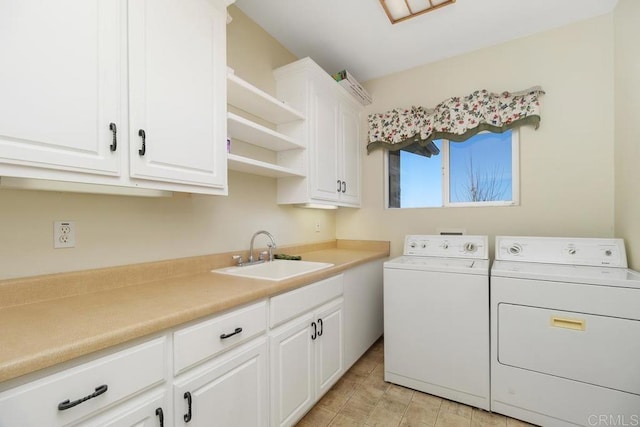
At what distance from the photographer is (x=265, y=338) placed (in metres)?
1.37

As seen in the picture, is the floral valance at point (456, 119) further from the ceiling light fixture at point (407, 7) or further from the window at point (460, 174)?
the ceiling light fixture at point (407, 7)

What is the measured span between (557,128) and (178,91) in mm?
2698

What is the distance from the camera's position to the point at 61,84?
939 mm

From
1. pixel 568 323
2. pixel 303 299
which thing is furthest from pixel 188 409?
pixel 568 323

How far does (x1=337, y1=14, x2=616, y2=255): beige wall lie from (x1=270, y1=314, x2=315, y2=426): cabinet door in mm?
1692

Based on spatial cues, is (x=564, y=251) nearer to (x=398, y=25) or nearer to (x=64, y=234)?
(x=398, y=25)

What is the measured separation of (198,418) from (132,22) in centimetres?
154

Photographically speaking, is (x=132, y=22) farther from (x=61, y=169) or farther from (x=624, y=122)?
(x=624, y=122)

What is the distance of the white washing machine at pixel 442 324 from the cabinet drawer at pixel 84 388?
1592 millimetres

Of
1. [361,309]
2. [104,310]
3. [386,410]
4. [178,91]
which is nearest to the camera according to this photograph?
[104,310]

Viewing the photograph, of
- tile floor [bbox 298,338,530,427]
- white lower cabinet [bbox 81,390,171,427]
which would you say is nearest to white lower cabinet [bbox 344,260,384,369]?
tile floor [bbox 298,338,530,427]

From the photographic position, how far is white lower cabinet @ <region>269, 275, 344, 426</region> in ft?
4.72

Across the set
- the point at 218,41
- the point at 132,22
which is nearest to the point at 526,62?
the point at 218,41

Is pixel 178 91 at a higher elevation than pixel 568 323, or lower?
higher
